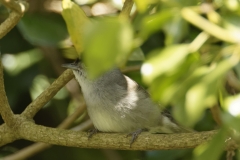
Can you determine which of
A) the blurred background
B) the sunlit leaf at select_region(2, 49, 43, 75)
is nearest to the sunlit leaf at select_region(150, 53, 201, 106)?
the blurred background

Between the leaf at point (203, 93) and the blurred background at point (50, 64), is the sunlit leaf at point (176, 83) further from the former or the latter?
the blurred background at point (50, 64)

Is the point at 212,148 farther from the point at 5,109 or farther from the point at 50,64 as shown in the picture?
the point at 50,64

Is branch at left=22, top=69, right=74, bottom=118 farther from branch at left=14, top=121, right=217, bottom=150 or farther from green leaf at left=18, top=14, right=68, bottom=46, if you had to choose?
green leaf at left=18, top=14, right=68, bottom=46

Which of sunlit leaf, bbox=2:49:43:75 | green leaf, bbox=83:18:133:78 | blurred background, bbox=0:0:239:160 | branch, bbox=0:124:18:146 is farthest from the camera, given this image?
sunlit leaf, bbox=2:49:43:75

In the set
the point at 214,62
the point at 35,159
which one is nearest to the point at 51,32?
the point at 35,159

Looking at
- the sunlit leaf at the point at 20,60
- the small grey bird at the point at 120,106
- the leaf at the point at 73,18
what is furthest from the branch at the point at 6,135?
the sunlit leaf at the point at 20,60

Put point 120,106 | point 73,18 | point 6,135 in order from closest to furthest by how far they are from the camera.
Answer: point 73,18 < point 6,135 < point 120,106

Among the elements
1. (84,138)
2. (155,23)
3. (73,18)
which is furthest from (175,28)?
(84,138)
